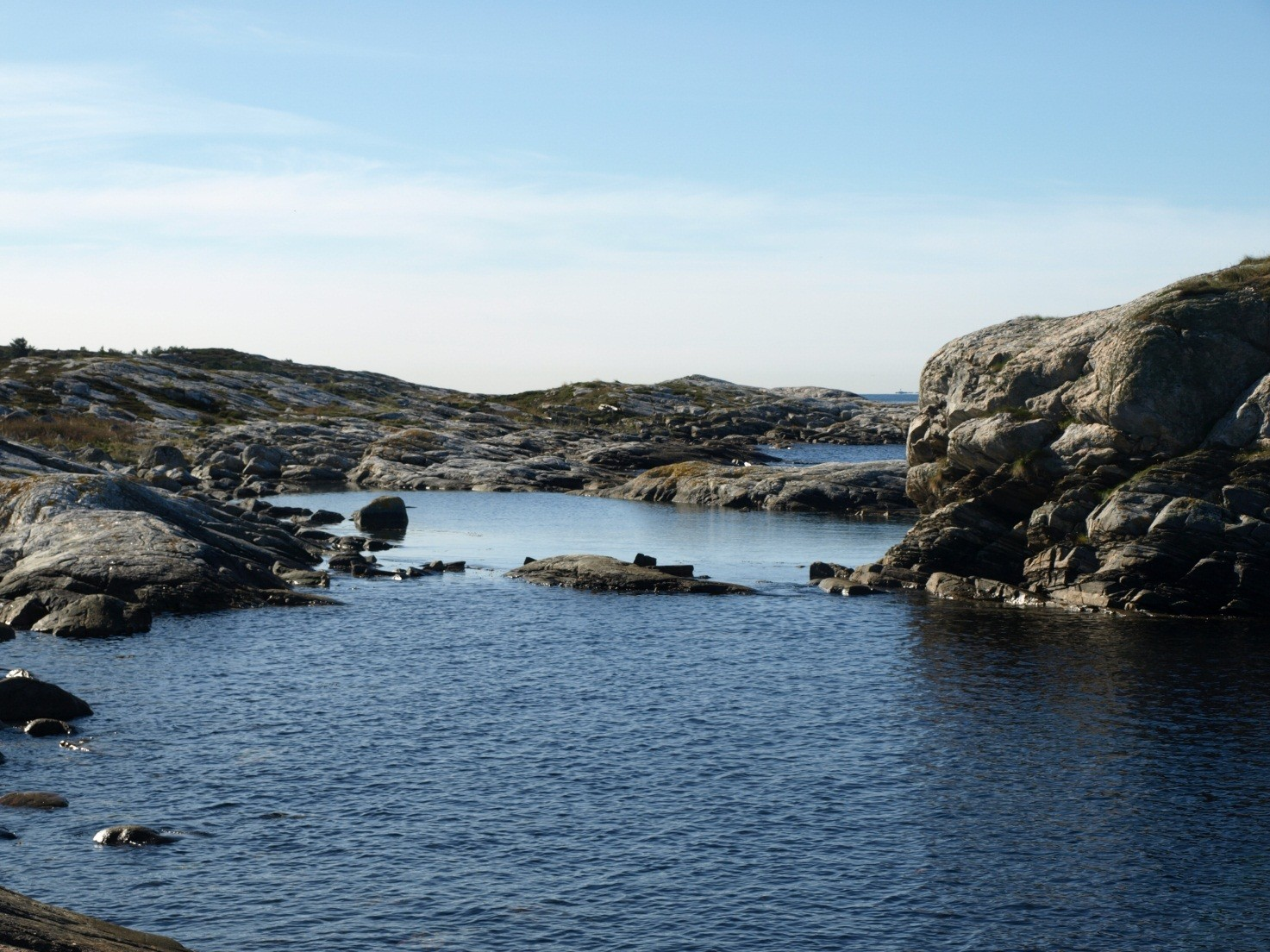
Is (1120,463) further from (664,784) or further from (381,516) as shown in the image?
(381,516)

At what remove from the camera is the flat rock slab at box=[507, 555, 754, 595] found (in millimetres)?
78000

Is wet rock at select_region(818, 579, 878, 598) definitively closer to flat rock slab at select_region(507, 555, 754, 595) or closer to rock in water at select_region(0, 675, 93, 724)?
flat rock slab at select_region(507, 555, 754, 595)

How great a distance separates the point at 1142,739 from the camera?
4300 centimetres

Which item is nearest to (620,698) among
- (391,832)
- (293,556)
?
(391,832)

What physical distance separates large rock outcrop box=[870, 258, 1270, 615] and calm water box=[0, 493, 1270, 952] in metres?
3.56

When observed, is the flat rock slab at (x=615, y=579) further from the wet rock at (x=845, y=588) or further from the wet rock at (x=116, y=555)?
the wet rock at (x=116, y=555)

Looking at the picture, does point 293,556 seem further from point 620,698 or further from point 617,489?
point 617,489

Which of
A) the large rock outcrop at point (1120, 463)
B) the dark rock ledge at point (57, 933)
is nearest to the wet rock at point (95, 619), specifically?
the dark rock ledge at point (57, 933)

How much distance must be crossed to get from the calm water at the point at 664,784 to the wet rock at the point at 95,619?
1303 millimetres

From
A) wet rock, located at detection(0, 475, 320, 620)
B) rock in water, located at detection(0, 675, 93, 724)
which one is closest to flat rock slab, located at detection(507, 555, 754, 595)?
wet rock, located at detection(0, 475, 320, 620)

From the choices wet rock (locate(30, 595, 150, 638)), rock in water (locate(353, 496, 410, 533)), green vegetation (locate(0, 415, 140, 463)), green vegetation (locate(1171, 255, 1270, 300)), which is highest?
green vegetation (locate(1171, 255, 1270, 300))

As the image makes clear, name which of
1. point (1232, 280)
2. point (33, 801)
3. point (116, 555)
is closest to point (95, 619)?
point (116, 555)

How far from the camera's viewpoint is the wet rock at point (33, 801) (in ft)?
112

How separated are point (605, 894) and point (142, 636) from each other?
37.7 meters
